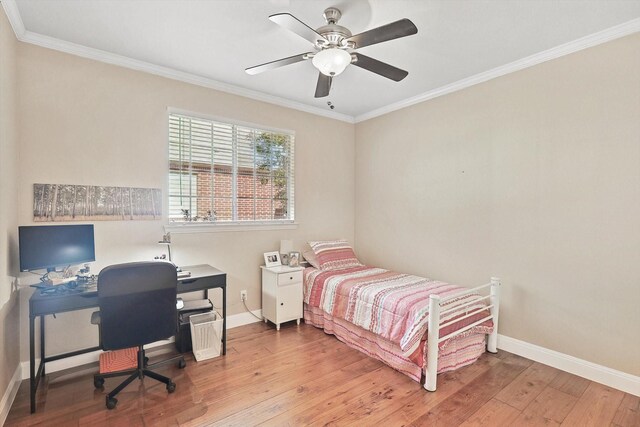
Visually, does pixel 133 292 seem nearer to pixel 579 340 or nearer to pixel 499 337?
pixel 499 337

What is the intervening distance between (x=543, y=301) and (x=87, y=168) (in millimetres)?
4189

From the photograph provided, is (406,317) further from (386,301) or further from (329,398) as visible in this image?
(329,398)

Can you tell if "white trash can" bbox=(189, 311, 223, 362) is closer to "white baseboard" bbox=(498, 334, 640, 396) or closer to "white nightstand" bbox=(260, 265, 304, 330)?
"white nightstand" bbox=(260, 265, 304, 330)

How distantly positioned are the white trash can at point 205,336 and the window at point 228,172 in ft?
3.36

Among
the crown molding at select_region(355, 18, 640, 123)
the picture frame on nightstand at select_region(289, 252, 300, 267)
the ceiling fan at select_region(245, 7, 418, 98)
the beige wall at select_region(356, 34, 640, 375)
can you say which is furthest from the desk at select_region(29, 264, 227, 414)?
the crown molding at select_region(355, 18, 640, 123)

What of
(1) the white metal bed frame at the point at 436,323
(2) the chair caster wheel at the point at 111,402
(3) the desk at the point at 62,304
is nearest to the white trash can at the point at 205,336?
(3) the desk at the point at 62,304

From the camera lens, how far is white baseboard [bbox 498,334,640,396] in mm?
2334

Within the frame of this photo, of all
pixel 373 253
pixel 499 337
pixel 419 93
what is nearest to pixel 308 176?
pixel 373 253

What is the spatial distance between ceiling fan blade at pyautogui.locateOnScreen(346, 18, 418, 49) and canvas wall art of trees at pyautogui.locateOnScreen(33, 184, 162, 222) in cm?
229

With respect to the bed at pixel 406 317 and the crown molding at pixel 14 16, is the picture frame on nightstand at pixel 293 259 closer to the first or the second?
the bed at pixel 406 317

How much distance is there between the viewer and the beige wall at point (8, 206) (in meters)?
1.98

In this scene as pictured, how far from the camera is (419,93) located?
144 inches

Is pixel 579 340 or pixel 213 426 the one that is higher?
pixel 579 340

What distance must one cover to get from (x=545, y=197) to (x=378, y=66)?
189cm
